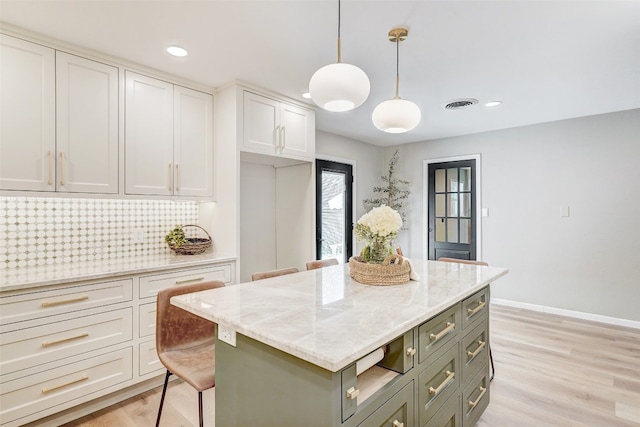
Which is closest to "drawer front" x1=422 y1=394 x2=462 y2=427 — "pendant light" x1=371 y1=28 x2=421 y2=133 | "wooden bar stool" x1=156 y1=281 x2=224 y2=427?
"wooden bar stool" x1=156 y1=281 x2=224 y2=427

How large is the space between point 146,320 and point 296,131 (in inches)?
84.9

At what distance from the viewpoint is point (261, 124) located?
308cm

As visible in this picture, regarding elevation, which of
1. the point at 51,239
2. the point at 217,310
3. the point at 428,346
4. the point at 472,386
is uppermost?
the point at 51,239

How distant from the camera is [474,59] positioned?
2.48 metres

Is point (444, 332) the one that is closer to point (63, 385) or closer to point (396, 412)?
point (396, 412)

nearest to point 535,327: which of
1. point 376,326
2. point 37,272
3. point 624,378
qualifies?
point 624,378

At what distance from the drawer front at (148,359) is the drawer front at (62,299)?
0.38m

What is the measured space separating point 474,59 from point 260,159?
2114 mm

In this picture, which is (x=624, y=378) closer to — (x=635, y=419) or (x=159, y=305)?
(x=635, y=419)

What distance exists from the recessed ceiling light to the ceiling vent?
2.54 meters

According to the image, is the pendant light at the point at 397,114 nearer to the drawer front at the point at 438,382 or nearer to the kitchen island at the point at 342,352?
the kitchen island at the point at 342,352

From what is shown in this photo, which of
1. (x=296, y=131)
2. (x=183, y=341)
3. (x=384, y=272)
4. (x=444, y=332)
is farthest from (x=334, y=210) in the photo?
(x=444, y=332)

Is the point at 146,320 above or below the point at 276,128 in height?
below

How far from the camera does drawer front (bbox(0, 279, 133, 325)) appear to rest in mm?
1829
